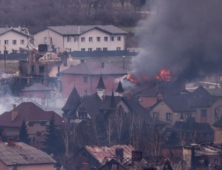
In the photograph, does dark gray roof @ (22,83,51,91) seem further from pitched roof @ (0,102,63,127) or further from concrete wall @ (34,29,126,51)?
concrete wall @ (34,29,126,51)

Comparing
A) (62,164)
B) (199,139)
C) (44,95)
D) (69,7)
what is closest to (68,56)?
(44,95)

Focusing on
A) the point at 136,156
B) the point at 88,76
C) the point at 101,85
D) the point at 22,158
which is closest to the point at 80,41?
the point at 88,76

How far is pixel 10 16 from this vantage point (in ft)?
194

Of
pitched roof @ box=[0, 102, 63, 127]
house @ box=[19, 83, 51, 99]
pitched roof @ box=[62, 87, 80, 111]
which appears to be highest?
house @ box=[19, 83, 51, 99]

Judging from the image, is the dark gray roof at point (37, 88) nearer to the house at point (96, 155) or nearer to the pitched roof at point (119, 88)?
the pitched roof at point (119, 88)

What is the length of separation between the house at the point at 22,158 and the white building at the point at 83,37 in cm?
2369

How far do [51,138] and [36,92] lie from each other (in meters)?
11.0

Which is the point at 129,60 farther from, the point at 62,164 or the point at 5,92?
the point at 62,164

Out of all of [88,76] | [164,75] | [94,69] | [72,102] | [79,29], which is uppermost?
[79,29]

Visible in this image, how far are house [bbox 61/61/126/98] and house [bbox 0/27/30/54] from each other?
20.2ft

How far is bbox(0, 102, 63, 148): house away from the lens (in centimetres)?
3822

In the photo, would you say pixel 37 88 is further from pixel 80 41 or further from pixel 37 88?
pixel 80 41

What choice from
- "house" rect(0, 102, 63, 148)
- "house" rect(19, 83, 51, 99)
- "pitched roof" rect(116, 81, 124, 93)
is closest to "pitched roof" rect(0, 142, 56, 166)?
"house" rect(0, 102, 63, 148)

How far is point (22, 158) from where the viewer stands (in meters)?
30.5
